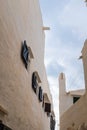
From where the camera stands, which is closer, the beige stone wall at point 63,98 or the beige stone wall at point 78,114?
the beige stone wall at point 78,114

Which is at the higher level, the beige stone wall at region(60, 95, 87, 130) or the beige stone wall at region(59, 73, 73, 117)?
the beige stone wall at region(60, 95, 87, 130)

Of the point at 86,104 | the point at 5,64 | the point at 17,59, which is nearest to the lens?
the point at 5,64

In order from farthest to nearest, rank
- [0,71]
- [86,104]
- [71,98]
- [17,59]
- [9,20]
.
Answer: [71,98]
[86,104]
[17,59]
[9,20]
[0,71]

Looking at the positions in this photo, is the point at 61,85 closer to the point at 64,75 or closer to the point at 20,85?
the point at 64,75

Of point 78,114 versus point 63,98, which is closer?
point 78,114

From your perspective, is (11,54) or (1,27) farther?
(11,54)

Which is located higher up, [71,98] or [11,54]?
[11,54]

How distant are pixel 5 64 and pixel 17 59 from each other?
1.09 meters

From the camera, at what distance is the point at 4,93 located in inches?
170

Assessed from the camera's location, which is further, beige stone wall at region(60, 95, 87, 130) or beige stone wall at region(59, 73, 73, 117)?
beige stone wall at region(59, 73, 73, 117)

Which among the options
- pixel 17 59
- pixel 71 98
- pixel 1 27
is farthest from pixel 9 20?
pixel 71 98

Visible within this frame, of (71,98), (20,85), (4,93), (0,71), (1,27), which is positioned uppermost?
(1,27)

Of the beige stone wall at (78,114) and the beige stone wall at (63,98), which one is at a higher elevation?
the beige stone wall at (78,114)

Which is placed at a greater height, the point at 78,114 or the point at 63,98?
the point at 78,114
